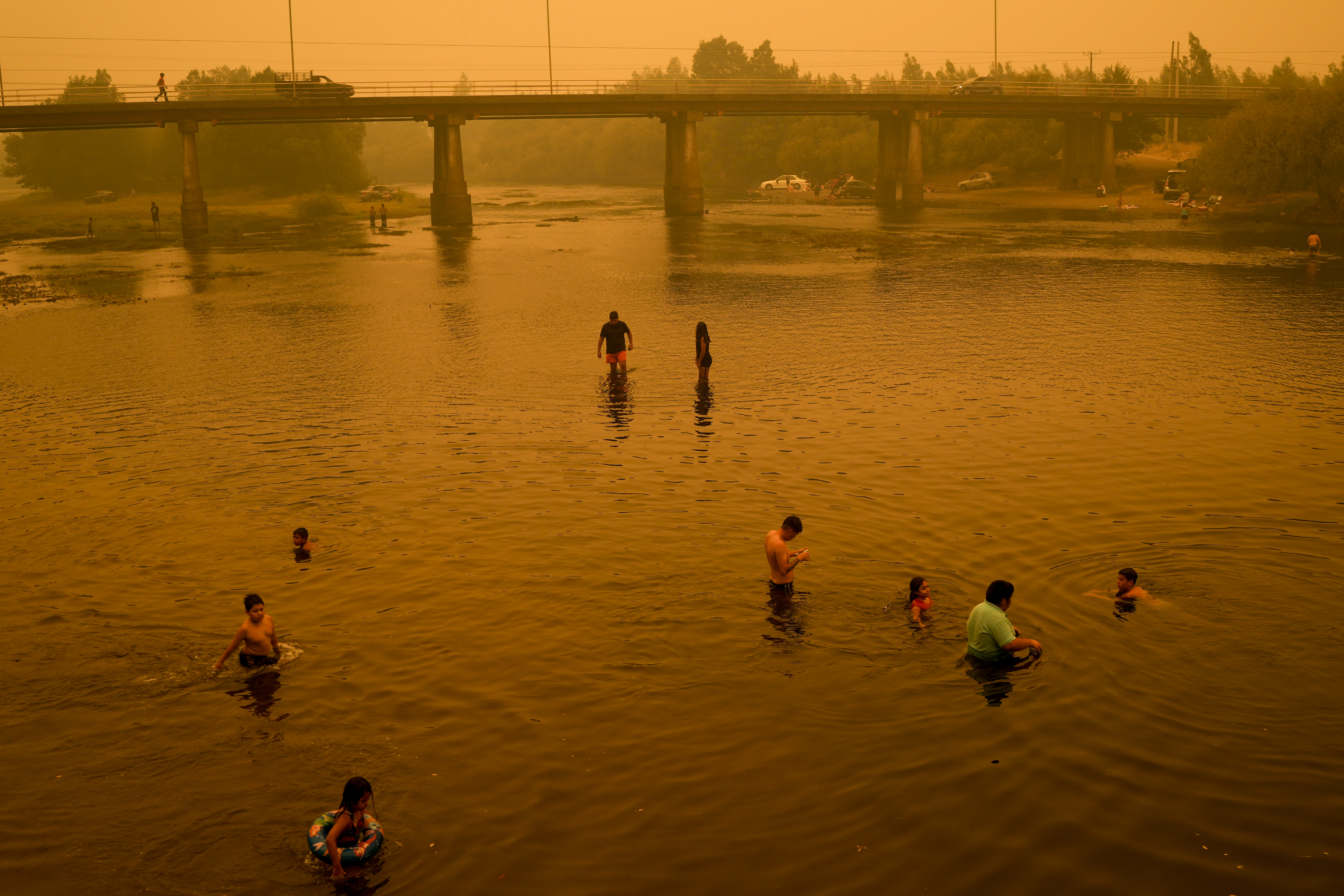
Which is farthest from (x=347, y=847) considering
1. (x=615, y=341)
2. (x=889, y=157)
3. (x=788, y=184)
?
(x=788, y=184)

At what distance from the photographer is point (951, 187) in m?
123

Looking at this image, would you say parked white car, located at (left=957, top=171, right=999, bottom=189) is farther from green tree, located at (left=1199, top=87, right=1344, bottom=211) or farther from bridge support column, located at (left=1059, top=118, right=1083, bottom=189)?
green tree, located at (left=1199, top=87, right=1344, bottom=211)

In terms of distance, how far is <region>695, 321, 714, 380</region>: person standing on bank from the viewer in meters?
27.7

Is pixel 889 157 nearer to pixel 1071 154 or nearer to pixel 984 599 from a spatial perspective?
pixel 1071 154

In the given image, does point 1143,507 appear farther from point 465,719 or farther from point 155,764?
point 155,764

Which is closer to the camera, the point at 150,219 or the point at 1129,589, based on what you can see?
the point at 1129,589

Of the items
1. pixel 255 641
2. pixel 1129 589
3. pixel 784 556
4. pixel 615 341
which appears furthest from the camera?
pixel 615 341

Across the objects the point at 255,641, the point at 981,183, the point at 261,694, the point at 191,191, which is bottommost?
the point at 261,694

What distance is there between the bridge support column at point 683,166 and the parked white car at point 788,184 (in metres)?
37.5

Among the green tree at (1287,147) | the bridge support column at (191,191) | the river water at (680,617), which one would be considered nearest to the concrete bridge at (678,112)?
the bridge support column at (191,191)

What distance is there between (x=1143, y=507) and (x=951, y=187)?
11114cm

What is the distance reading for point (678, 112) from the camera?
9094 centimetres

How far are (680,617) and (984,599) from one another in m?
3.96

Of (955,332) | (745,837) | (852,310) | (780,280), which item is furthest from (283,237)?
(745,837)
